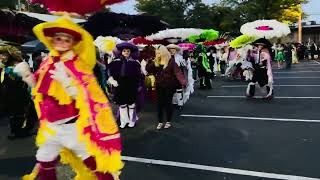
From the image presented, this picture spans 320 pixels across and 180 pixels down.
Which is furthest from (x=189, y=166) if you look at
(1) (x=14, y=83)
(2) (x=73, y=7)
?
(1) (x=14, y=83)

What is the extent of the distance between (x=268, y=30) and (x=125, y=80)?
7.04m

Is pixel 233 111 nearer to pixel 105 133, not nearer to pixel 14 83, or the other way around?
pixel 14 83

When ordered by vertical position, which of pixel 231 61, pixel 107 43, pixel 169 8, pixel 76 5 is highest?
pixel 169 8

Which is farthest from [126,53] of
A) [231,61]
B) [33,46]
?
[231,61]

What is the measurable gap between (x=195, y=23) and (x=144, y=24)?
53000mm

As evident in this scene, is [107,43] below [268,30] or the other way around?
below

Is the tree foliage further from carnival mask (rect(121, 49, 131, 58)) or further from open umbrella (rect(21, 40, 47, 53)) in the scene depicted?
carnival mask (rect(121, 49, 131, 58))

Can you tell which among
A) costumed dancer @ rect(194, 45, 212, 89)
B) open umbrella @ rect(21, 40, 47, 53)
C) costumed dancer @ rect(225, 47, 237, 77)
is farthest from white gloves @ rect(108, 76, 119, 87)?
costumed dancer @ rect(225, 47, 237, 77)

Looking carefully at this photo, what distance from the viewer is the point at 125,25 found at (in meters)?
13.0

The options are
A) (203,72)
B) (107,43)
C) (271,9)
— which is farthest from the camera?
(271,9)

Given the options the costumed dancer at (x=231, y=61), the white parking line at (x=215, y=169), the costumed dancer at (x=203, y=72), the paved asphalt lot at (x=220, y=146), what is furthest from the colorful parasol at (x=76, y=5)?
the costumed dancer at (x=231, y=61)

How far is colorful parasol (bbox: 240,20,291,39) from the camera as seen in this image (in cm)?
1521

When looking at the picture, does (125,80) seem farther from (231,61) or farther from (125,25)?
(231,61)

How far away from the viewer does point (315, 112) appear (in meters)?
10.7
